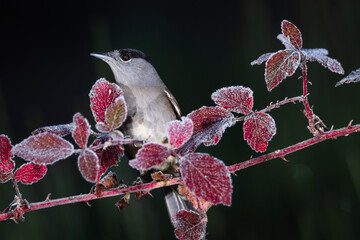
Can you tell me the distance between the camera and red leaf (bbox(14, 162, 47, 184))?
294mm

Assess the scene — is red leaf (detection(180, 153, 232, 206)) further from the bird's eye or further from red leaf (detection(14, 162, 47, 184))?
the bird's eye

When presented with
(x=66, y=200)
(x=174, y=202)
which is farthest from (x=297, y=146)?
(x=174, y=202)

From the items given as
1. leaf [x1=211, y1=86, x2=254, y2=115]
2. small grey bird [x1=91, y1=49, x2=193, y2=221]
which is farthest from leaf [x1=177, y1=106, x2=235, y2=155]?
small grey bird [x1=91, y1=49, x2=193, y2=221]

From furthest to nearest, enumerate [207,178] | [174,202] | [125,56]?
[125,56]
[174,202]
[207,178]

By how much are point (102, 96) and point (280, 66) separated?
11cm

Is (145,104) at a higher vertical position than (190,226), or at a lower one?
higher

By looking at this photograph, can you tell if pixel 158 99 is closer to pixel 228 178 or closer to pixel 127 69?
pixel 127 69

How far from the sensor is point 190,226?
28cm

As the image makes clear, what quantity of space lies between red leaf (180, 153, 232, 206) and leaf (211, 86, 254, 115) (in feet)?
0.21

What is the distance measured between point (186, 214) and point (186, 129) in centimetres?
7

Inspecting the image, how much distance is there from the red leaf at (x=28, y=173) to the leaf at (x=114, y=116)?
0.09 m

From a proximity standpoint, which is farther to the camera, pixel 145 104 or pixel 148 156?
pixel 145 104

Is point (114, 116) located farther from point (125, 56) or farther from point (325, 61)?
point (125, 56)

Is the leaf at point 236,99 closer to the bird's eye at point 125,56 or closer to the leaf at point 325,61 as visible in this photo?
the leaf at point 325,61
